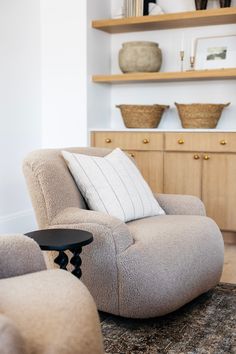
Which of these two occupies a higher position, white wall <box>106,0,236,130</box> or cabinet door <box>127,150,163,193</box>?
white wall <box>106,0,236,130</box>

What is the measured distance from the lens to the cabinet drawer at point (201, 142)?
151 inches

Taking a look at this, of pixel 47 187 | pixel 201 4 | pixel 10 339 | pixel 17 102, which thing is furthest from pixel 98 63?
pixel 10 339

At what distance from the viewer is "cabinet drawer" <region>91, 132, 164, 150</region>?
4070 mm

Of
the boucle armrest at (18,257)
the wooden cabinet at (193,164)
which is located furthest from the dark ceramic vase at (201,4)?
the boucle armrest at (18,257)

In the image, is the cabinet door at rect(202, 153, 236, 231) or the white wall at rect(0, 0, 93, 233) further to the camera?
the white wall at rect(0, 0, 93, 233)

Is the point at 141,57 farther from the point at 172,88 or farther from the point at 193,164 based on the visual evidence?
the point at 193,164

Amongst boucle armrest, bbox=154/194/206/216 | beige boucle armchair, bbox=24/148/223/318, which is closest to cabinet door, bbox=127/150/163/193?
boucle armrest, bbox=154/194/206/216

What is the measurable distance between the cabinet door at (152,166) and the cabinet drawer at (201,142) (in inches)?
4.7

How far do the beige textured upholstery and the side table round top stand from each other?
0.38 meters

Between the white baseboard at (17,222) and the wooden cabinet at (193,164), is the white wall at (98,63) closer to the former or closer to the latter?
the wooden cabinet at (193,164)

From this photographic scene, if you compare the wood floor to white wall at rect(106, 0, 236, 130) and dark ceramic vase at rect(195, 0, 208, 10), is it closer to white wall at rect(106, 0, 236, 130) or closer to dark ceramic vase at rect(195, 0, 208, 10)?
white wall at rect(106, 0, 236, 130)

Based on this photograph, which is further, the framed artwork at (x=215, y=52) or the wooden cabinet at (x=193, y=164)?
the framed artwork at (x=215, y=52)

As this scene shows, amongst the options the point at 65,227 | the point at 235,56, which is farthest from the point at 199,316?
the point at 235,56

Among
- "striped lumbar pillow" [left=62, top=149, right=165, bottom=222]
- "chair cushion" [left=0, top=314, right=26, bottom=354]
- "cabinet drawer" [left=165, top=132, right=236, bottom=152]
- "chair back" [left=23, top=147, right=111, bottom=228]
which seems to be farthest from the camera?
"cabinet drawer" [left=165, top=132, right=236, bottom=152]
